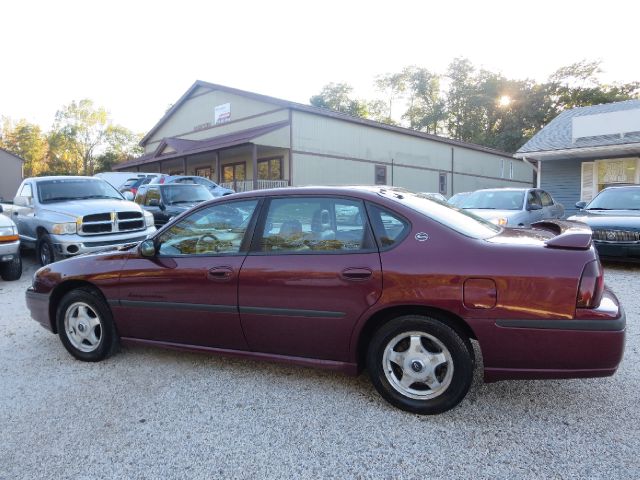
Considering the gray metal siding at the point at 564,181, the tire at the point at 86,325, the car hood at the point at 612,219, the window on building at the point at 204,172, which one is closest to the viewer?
the tire at the point at 86,325

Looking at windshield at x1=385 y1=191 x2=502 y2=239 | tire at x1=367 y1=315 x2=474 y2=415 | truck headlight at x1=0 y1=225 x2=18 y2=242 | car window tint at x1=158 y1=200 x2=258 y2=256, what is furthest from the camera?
truck headlight at x1=0 y1=225 x2=18 y2=242

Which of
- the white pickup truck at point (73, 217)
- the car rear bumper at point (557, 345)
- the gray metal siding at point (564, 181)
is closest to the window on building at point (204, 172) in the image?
the white pickup truck at point (73, 217)

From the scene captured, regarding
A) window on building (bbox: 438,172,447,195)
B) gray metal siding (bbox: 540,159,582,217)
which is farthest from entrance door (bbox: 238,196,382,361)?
window on building (bbox: 438,172,447,195)

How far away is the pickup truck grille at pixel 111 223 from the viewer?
757 centimetres

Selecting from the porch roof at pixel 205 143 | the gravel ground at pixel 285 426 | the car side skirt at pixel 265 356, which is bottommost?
the gravel ground at pixel 285 426

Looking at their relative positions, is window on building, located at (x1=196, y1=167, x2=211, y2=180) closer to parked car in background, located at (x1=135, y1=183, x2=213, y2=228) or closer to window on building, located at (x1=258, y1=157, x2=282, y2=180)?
window on building, located at (x1=258, y1=157, x2=282, y2=180)

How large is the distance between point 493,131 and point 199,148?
35131 millimetres

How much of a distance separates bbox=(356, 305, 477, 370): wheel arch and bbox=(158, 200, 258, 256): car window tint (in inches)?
44.2

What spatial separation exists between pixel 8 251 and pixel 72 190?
188 cm

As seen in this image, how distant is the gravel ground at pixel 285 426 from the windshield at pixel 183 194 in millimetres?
8488

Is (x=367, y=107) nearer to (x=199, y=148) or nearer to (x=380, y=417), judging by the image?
(x=199, y=148)

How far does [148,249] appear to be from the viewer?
3.48 metres

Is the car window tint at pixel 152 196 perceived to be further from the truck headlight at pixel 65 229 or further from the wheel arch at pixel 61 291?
the wheel arch at pixel 61 291

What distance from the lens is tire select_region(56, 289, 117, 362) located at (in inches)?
145
